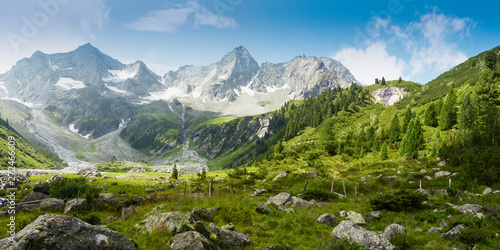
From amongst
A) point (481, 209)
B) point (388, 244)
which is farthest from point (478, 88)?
point (388, 244)

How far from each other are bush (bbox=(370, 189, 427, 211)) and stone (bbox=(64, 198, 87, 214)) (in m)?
30.7

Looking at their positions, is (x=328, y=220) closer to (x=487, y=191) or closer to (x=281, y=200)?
(x=281, y=200)

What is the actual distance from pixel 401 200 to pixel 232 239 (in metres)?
15.5

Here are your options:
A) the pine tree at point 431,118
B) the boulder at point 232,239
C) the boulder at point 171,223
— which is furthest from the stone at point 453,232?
the pine tree at point 431,118

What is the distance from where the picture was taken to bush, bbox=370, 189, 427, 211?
18531 millimetres

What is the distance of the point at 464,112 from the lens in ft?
184

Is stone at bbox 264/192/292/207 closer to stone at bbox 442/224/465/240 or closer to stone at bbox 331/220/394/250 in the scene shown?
stone at bbox 331/220/394/250

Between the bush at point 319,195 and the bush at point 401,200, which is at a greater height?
the bush at point 401,200

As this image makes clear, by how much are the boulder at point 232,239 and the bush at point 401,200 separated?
13.9m

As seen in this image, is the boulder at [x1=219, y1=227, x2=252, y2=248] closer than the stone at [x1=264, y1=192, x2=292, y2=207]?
Yes

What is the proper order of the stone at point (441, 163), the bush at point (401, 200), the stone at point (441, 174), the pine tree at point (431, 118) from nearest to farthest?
the bush at point (401, 200), the stone at point (441, 174), the stone at point (441, 163), the pine tree at point (431, 118)

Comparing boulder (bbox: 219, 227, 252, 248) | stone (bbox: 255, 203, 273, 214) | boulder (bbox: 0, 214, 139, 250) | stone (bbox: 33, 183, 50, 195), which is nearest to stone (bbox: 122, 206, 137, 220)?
boulder (bbox: 0, 214, 139, 250)

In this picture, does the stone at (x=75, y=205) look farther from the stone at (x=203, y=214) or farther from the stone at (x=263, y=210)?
the stone at (x=263, y=210)

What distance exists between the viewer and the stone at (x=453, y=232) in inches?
502
